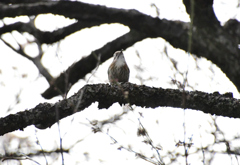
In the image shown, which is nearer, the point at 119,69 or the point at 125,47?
the point at 125,47

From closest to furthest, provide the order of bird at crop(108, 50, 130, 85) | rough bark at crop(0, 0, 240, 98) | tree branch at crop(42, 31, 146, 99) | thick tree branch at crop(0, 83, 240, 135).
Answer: thick tree branch at crop(0, 83, 240, 135)
rough bark at crop(0, 0, 240, 98)
tree branch at crop(42, 31, 146, 99)
bird at crop(108, 50, 130, 85)

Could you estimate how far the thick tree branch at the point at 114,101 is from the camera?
317 cm

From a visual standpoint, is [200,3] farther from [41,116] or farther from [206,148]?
[206,148]

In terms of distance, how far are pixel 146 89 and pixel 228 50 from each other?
1.11 m

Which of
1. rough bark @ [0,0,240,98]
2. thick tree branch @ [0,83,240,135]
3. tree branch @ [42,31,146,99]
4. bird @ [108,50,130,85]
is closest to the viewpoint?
thick tree branch @ [0,83,240,135]

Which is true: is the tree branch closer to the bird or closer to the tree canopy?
the tree canopy

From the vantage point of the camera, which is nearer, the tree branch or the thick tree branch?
the thick tree branch

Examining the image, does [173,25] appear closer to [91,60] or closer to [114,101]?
[91,60]

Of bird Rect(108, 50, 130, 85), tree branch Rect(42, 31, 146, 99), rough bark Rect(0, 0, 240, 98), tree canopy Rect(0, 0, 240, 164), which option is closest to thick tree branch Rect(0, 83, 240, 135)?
tree canopy Rect(0, 0, 240, 164)

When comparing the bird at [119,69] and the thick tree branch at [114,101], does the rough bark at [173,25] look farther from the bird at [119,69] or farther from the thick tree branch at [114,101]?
the bird at [119,69]

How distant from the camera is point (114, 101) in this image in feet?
10.8

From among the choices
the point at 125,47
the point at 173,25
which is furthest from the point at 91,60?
the point at 173,25

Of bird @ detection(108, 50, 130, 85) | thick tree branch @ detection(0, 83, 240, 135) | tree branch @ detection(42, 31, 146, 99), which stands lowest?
thick tree branch @ detection(0, 83, 240, 135)

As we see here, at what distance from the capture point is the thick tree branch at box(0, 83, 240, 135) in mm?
3170
